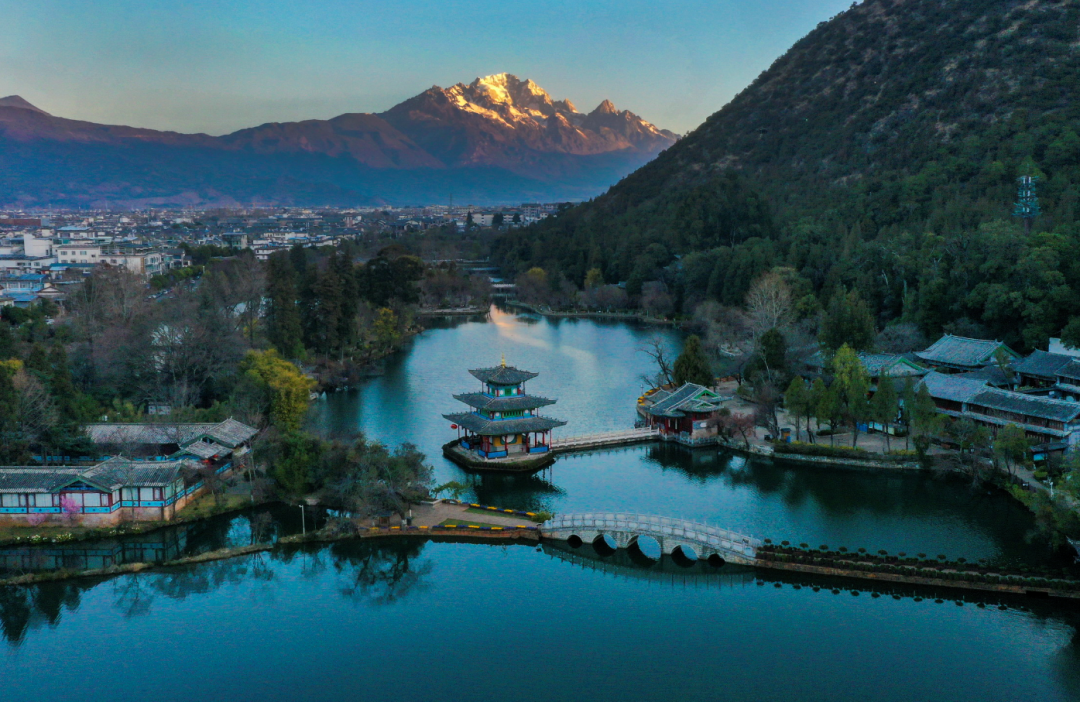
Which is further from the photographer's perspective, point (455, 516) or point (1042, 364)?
point (1042, 364)

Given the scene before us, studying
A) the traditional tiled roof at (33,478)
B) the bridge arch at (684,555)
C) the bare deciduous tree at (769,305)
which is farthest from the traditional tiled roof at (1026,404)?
the traditional tiled roof at (33,478)

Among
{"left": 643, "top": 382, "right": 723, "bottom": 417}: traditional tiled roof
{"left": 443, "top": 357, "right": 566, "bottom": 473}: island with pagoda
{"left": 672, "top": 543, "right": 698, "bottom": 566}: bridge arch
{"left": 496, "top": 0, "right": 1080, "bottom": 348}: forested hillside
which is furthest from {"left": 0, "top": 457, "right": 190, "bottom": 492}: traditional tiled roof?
{"left": 496, "top": 0, "right": 1080, "bottom": 348}: forested hillside

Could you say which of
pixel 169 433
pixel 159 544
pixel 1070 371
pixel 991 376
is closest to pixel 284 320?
pixel 169 433

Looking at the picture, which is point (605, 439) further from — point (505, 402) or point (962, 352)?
point (962, 352)

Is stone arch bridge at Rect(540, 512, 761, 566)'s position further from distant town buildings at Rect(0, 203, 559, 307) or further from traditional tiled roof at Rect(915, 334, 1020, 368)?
distant town buildings at Rect(0, 203, 559, 307)

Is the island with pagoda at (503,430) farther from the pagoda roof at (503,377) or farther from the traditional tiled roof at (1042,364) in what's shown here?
the traditional tiled roof at (1042,364)

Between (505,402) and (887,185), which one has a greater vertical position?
(887,185)

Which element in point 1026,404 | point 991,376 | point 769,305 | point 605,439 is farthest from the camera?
point 769,305

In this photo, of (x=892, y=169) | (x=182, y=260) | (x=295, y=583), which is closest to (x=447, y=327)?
(x=182, y=260)
